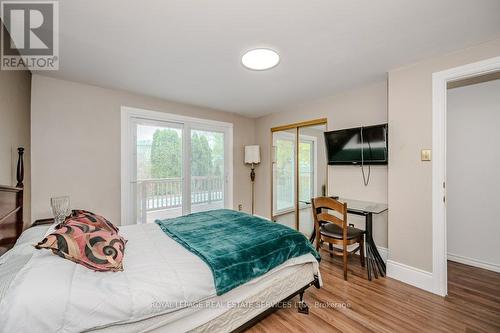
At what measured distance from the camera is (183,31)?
167cm

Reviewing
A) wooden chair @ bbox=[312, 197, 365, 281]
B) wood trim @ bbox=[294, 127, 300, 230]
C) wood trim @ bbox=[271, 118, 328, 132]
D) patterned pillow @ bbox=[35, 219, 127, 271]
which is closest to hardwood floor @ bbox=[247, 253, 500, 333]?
wooden chair @ bbox=[312, 197, 365, 281]

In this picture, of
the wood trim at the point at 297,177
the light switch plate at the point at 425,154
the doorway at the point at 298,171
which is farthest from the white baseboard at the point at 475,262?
the wood trim at the point at 297,177

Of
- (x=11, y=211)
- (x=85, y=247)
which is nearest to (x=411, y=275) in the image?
(x=85, y=247)

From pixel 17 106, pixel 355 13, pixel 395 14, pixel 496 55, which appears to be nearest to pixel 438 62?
pixel 496 55

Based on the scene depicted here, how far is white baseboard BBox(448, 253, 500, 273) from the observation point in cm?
254

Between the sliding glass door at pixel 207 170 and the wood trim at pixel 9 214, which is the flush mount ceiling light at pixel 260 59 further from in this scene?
the wood trim at pixel 9 214

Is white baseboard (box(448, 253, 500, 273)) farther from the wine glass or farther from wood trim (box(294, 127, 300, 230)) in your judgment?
the wine glass

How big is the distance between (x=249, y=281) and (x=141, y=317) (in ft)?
2.28

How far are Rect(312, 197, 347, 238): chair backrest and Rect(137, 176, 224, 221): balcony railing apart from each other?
2129mm

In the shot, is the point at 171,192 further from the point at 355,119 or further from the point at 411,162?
the point at 411,162

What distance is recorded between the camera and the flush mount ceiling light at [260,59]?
199 centimetres

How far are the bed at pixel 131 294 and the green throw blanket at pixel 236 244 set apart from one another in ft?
0.20

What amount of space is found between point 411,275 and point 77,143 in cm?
432

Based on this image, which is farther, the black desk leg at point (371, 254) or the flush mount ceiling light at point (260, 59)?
the black desk leg at point (371, 254)
